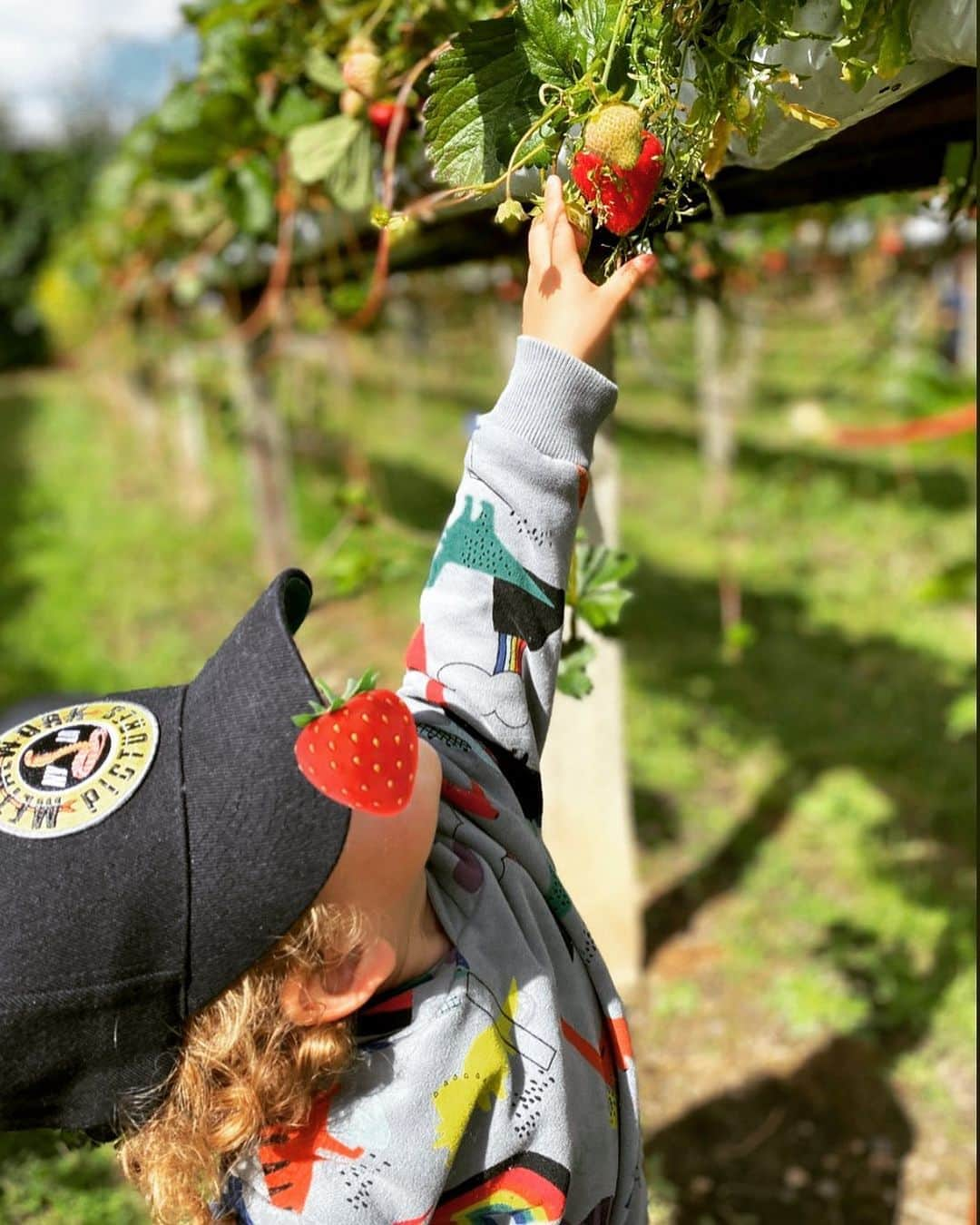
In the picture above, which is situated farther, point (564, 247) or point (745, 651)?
point (745, 651)

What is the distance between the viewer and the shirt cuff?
0.83 metres

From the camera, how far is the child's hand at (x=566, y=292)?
0.77 m

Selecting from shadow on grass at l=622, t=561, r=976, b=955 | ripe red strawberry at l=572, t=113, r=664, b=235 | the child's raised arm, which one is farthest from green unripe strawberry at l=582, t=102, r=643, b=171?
shadow on grass at l=622, t=561, r=976, b=955

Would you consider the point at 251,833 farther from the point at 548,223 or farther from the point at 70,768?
the point at 548,223

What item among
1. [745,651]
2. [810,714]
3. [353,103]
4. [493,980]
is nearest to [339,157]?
[353,103]

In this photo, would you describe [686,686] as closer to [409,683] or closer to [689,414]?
[409,683]

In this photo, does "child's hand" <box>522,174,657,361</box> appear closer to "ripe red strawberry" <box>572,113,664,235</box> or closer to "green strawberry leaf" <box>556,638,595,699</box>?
"ripe red strawberry" <box>572,113,664,235</box>

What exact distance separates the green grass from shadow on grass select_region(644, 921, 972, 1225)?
0.7 inches

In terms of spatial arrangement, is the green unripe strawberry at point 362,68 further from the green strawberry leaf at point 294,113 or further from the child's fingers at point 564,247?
the child's fingers at point 564,247

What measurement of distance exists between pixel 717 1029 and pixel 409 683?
6.11 feet

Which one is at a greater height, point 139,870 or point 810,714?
point 139,870

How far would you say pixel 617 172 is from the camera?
0.68 meters

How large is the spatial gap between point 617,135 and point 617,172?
25mm

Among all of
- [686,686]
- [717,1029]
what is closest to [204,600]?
[686,686]
